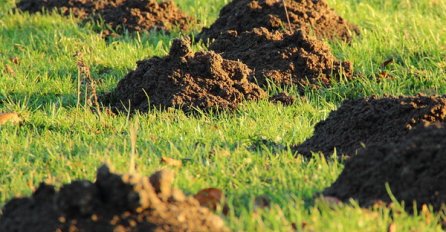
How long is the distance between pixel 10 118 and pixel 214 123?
147 cm

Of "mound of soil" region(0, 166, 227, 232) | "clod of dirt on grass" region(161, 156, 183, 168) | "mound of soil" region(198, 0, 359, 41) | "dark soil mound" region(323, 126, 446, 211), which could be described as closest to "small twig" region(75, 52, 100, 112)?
"clod of dirt on grass" region(161, 156, 183, 168)

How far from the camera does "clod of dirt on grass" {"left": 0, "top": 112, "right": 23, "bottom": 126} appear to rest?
21.2ft

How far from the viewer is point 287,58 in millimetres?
7934

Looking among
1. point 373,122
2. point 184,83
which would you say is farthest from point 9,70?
point 373,122

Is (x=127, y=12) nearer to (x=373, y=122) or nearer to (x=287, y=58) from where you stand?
(x=287, y=58)

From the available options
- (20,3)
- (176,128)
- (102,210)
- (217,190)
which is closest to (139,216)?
(102,210)

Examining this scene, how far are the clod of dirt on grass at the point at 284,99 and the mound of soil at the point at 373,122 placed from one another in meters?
1.26

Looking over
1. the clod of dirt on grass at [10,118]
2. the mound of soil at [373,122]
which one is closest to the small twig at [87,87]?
the clod of dirt on grass at [10,118]

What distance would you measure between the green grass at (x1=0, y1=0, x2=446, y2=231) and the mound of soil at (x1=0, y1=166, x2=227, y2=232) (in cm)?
25

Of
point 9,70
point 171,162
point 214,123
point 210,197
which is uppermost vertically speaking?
point 210,197

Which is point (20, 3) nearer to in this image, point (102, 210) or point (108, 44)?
point (108, 44)

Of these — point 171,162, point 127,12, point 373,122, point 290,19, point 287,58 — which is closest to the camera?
point 171,162

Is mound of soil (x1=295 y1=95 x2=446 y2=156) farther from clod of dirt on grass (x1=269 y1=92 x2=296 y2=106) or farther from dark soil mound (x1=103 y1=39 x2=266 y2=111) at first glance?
dark soil mound (x1=103 y1=39 x2=266 y2=111)

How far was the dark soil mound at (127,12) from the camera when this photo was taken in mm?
9742
